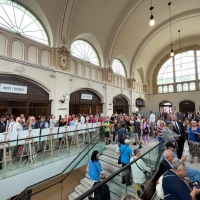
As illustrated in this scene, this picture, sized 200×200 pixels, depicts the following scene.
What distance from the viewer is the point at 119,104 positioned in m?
15.8

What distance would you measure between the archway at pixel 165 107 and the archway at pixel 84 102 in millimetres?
12343

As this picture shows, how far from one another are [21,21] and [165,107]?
20584 millimetres

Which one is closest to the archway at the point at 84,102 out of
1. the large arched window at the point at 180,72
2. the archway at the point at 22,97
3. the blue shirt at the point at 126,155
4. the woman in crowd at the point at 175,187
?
the archway at the point at 22,97

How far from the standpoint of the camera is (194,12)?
13.1 meters

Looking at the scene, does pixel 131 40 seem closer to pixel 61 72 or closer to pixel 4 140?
pixel 61 72

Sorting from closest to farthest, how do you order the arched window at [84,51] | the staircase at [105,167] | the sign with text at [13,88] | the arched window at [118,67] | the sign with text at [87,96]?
the staircase at [105,167]
the sign with text at [13,88]
the arched window at [84,51]
the sign with text at [87,96]
the arched window at [118,67]

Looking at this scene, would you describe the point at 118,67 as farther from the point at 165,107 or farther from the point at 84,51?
the point at 165,107

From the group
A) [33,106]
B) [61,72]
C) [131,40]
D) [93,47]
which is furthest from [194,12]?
[33,106]

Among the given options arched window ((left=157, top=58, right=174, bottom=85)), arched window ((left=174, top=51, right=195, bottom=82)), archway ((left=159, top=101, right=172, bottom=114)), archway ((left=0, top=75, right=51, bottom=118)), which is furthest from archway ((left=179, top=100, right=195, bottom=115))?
archway ((left=0, top=75, right=51, bottom=118))

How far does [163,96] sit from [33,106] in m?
18.6

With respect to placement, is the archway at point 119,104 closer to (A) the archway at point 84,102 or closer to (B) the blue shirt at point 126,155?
(A) the archway at point 84,102

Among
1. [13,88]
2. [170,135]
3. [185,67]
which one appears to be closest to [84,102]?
[13,88]

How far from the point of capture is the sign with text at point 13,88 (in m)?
6.80

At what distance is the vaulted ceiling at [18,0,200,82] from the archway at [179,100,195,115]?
25.9 feet
